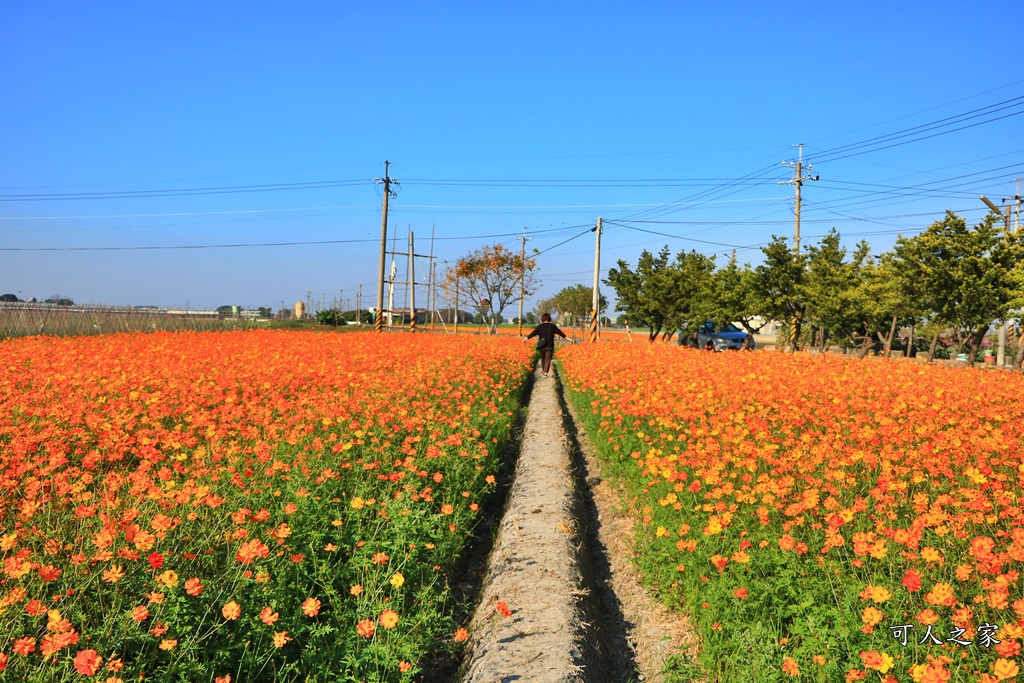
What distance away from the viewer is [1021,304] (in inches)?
827

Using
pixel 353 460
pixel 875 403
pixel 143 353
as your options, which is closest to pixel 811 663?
pixel 353 460

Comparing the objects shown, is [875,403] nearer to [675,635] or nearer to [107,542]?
[675,635]

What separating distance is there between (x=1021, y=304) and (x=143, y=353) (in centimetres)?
2431

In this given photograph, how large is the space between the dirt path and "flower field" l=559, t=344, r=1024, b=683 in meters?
0.36

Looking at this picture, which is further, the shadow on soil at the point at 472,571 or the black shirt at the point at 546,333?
the black shirt at the point at 546,333

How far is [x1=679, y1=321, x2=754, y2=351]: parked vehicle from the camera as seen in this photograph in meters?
37.0

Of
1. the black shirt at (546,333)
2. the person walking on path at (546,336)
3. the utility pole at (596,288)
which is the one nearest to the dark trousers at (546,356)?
the person walking on path at (546,336)

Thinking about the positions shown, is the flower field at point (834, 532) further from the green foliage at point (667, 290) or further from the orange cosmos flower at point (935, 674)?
the green foliage at point (667, 290)

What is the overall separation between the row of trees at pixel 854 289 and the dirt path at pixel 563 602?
20.5 meters

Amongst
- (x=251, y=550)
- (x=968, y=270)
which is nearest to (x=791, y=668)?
(x=251, y=550)

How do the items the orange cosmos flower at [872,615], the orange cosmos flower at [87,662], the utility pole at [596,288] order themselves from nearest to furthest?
the orange cosmos flower at [87,662], the orange cosmos flower at [872,615], the utility pole at [596,288]

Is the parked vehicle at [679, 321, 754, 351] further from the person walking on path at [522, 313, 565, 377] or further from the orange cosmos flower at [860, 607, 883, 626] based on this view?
the orange cosmos flower at [860, 607, 883, 626]

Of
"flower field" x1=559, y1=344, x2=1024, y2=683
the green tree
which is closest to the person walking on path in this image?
"flower field" x1=559, y1=344, x2=1024, y2=683

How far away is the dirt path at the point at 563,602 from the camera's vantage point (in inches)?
167
